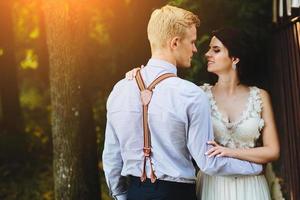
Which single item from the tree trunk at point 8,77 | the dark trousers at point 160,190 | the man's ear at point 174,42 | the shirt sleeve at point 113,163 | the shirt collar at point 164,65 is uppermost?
the tree trunk at point 8,77

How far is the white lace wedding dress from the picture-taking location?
396 centimetres

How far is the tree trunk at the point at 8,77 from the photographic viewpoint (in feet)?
36.0

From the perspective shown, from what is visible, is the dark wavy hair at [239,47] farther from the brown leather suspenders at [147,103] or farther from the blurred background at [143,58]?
the brown leather suspenders at [147,103]

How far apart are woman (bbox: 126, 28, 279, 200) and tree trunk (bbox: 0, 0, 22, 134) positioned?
743cm

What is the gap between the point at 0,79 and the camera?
36.4 feet

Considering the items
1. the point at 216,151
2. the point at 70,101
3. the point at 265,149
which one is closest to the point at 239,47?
the point at 265,149

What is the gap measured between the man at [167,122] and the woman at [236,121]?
42 centimetres

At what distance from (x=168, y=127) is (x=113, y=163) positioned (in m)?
0.58

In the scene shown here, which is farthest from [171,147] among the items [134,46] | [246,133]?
[134,46]

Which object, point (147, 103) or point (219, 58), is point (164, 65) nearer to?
point (147, 103)

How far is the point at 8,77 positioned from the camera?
11.0 metres

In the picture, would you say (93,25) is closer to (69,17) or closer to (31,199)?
(31,199)

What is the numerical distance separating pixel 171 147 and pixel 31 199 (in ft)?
19.3

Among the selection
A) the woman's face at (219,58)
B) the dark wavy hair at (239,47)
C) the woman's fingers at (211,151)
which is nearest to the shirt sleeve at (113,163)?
the woman's fingers at (211,151)
